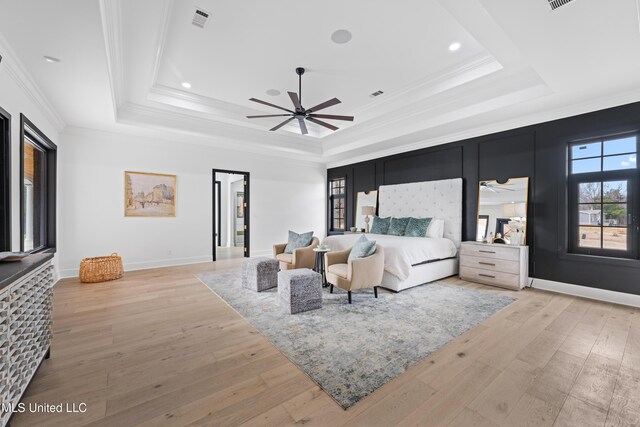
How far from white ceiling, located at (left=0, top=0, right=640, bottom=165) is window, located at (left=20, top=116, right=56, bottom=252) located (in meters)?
0.61

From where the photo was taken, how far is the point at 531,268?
4.30 meters

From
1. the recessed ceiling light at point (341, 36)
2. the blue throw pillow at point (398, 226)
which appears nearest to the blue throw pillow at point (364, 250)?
the blue throw pillow at point (398, 226)

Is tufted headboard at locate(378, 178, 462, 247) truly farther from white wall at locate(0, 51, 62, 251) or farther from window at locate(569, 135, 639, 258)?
white wall at locate(0, 51, 62, 251)

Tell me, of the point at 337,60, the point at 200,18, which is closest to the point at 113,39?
the point at 200,18

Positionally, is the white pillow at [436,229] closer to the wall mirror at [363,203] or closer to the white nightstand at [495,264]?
the white nightstand at [495,264]

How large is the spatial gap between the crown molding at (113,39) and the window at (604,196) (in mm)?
5788

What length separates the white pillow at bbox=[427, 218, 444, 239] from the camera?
5246mm

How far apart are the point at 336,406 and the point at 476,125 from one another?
496 cm

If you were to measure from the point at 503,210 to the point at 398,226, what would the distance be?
6.22 feet

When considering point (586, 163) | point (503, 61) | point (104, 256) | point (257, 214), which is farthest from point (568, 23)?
point (104, 256)

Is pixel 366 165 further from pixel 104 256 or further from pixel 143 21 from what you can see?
pixel 104 256

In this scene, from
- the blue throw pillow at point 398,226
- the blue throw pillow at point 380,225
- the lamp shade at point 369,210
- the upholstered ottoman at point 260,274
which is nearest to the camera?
the upholstered ottoman at point 260,274

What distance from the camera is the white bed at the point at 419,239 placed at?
405cm

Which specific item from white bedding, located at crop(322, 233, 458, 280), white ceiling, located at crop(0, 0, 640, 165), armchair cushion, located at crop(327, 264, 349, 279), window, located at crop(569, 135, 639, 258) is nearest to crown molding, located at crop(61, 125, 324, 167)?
white ceiling, located at crop(0, 0, 640, 165)
